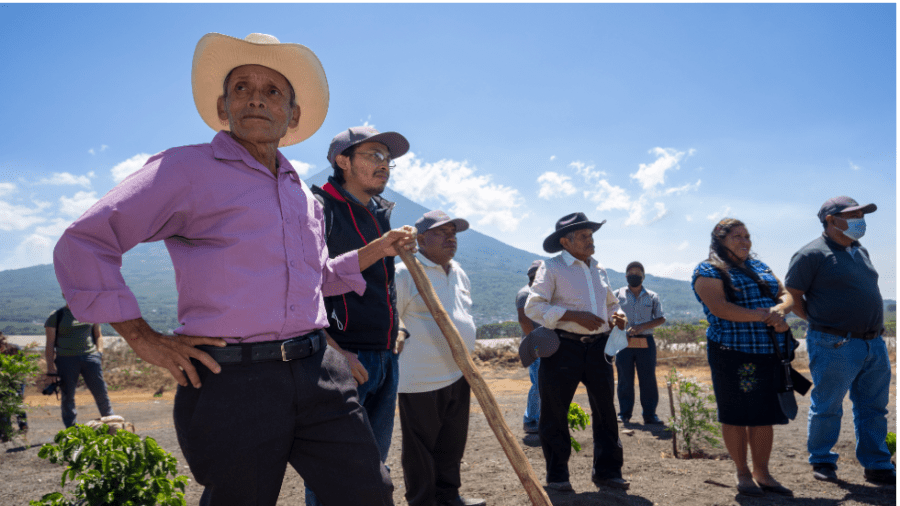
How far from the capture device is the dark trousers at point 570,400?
14.2 feet

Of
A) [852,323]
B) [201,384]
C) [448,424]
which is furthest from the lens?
[852,323]

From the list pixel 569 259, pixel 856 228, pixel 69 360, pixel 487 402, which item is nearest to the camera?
pixel 487 402

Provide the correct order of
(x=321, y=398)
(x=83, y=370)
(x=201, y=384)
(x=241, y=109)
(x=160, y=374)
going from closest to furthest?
(x=201, y=384) → (x=321, y=398) → (x=241, y=109) → (x=83, y=370) → (x=160, y=374)

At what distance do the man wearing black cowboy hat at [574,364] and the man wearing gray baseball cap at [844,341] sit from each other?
5.72ft

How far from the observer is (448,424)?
3811mm

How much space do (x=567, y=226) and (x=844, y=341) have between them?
246cm

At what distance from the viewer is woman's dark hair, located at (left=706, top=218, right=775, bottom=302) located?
4168 mm

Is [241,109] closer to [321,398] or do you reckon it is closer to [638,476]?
[321,398]

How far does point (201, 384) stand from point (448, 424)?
2.38 meters

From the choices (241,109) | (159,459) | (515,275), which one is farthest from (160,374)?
(515,275)

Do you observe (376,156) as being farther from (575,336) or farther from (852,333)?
(852,333)

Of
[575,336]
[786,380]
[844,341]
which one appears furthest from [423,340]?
[844,341]

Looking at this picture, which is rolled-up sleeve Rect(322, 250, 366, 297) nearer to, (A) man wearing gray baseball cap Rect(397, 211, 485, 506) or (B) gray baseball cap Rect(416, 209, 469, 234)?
(A) man wearing gray baseball cap Rect(397, 211, 485, 506)

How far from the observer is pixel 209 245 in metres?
1.73
